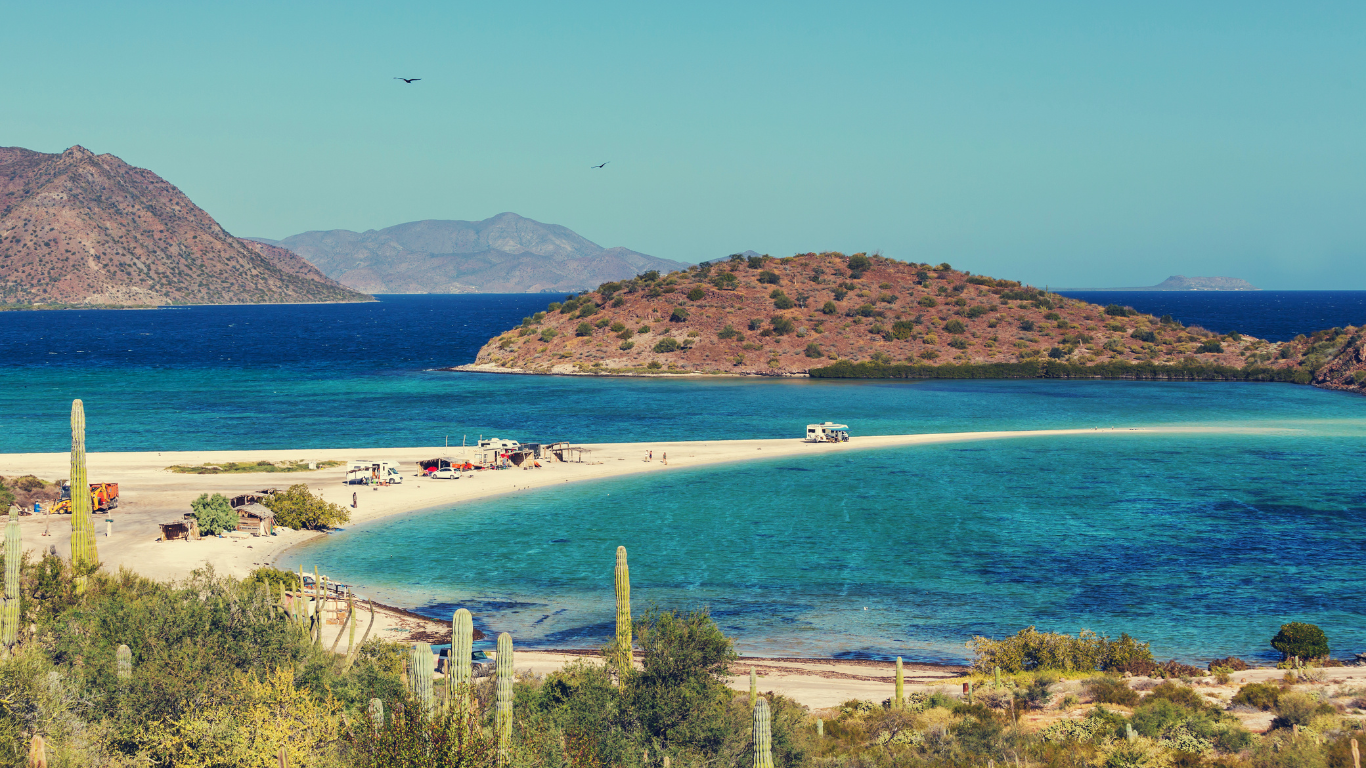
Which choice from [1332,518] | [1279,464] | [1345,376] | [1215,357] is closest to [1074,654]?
[1332,518]

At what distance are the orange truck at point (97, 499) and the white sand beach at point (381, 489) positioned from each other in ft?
2.13

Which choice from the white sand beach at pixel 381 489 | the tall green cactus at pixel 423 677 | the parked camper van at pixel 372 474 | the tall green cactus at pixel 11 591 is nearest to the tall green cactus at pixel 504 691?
the tall green cactus at pixel 423 677

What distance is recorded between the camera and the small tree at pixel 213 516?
4631 centimetres

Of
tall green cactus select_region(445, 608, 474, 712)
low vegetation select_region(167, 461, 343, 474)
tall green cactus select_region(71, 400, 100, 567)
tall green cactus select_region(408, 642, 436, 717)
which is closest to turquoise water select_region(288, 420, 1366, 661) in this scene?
tall green cactus select_region(71, 400, 100, 567)

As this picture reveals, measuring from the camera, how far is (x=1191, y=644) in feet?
109

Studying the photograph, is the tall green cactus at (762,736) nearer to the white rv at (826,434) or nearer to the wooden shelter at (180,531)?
the wooden shelter at (180,531)

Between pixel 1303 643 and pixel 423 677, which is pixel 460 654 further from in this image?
pixel 1303 643

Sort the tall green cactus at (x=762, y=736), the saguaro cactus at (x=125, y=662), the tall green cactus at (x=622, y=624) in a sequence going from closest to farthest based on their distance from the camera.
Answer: the tall green cactus at (x=762, y=736), the saguaro cactus at (x=125, y=662), the tall green cactus at (x=622, y=624)

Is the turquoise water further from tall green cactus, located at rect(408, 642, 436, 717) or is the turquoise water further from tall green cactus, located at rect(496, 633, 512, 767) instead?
tall green cactus, located at rect(408, 642, 436, 717)

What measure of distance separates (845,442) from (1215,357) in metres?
84.7

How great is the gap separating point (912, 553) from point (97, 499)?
134 ft

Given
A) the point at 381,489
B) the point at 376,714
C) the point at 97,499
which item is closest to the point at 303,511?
the point at 381,489

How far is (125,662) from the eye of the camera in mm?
21688

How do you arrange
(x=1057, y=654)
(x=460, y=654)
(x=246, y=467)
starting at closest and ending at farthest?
(x=460, y=654)
(x=1057, y=654)
(x=246, y=467)
